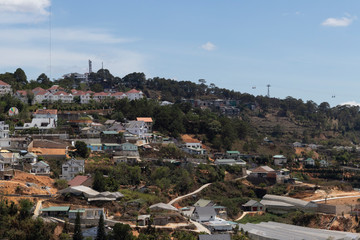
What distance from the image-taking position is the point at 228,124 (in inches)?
2344

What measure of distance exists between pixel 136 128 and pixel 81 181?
53.4 feet

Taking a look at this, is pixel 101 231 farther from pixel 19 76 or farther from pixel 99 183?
pixel 19 76

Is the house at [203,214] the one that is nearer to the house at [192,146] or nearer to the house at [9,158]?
the house at [9,158]

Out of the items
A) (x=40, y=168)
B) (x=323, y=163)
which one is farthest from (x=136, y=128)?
(x=323, y=163)

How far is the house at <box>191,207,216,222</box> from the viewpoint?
3538 centimetres

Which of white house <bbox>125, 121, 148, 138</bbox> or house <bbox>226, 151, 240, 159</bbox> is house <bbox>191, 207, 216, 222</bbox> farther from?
house <bbox>226, 151, 240, 159</bbox>

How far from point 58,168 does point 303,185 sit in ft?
70.8

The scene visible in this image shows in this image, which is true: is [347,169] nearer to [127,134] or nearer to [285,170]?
[285,170]

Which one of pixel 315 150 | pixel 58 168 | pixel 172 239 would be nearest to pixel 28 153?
pixel 58 168

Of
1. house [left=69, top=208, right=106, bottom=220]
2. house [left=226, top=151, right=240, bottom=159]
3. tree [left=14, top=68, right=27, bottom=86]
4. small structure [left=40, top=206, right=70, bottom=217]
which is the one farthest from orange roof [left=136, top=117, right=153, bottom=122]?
small structure [left=40, top=206, right=70, bottom=217]

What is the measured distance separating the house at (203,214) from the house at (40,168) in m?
11.3

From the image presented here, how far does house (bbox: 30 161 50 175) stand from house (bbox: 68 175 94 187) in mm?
2192

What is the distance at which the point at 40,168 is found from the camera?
38125 mm

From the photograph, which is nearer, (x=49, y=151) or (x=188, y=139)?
(x=49, y=151)
